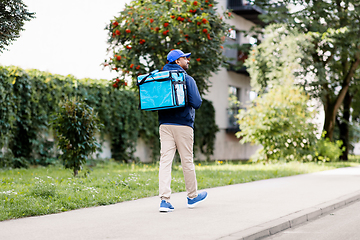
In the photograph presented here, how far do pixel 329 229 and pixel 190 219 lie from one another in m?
1.74

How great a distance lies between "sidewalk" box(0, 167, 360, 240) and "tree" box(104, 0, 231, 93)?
436 centimetres

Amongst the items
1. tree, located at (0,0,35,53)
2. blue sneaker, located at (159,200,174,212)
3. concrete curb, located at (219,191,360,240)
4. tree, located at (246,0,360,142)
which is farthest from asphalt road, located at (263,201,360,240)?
tree, located at (246,0,360,142)

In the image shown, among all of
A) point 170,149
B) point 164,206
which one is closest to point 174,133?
point 170,149

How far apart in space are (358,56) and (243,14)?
8227 mm

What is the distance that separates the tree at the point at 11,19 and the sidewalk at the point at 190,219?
2.48 meters

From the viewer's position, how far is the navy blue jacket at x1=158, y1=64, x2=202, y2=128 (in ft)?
20.3

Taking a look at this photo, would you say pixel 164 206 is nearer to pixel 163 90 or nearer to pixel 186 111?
pixel 186 111

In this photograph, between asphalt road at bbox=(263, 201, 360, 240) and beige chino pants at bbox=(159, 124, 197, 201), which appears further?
beige chino pants at bbox=(159, 124, 197, 201)

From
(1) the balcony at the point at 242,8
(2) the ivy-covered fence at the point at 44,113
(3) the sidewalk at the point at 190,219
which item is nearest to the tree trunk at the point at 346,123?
(1) the balcony at the point at 242,8

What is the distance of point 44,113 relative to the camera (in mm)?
14086

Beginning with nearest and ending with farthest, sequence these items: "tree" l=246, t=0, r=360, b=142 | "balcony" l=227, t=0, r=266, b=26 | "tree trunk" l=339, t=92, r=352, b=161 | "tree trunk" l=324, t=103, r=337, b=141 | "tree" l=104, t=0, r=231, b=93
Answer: "tree" l=104, t=0, r=231, b=93 → "tree" l=246, t=0, r=360, b=142 → "tree trunk" l=324, t=103, r=337, b=141 → "tree trunk" l=339, t=92, r=352, b=161 → "balcony" l=227, t=0, r=266, b=26

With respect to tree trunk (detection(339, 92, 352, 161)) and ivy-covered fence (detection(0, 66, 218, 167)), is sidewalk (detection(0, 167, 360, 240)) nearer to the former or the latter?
ivy-covered fence (detection(0, 66, 218, 167))

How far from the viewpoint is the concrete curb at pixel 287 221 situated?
16.5 feet

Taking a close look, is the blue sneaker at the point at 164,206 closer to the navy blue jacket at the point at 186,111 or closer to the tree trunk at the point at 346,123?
the navy blue jacket at the point at 186,111
